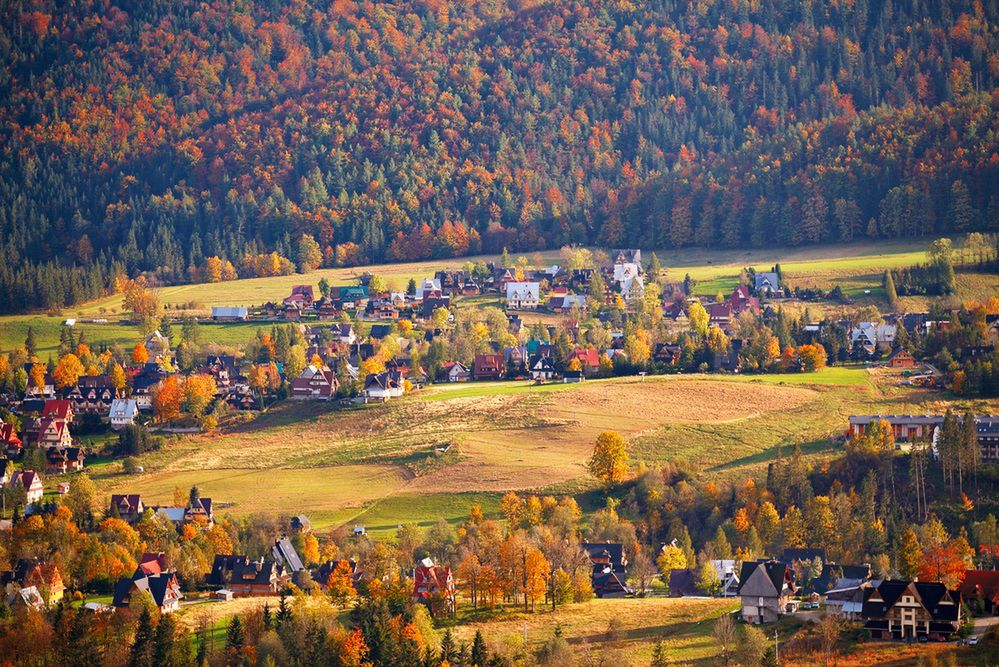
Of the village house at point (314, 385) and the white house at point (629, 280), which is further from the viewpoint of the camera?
the white house at point (629, 280)

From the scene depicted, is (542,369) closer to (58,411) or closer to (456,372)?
(456,372)

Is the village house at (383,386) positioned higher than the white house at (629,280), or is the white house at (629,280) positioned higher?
the white house at (629,280)

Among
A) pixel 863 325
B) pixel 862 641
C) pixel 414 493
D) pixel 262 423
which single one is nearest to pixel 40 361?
pixel 262 423

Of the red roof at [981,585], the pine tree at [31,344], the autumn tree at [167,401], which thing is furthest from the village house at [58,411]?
the red roof at [981,585]

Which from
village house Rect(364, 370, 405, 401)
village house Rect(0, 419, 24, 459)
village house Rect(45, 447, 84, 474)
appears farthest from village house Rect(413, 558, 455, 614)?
village house Rect(0, 419, 24, 459)

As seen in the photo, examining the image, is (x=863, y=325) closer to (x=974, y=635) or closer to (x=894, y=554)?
(x=894, y=554)

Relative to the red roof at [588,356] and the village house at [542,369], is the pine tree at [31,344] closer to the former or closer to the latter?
the village house at [542,369]

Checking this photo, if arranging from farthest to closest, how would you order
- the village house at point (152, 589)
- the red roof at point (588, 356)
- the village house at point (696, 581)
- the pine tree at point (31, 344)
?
the pine tree at point (31, 344) < the red roof at point (588, 356) < the village house at point (696, 581) < the village house at point (152, 589)
